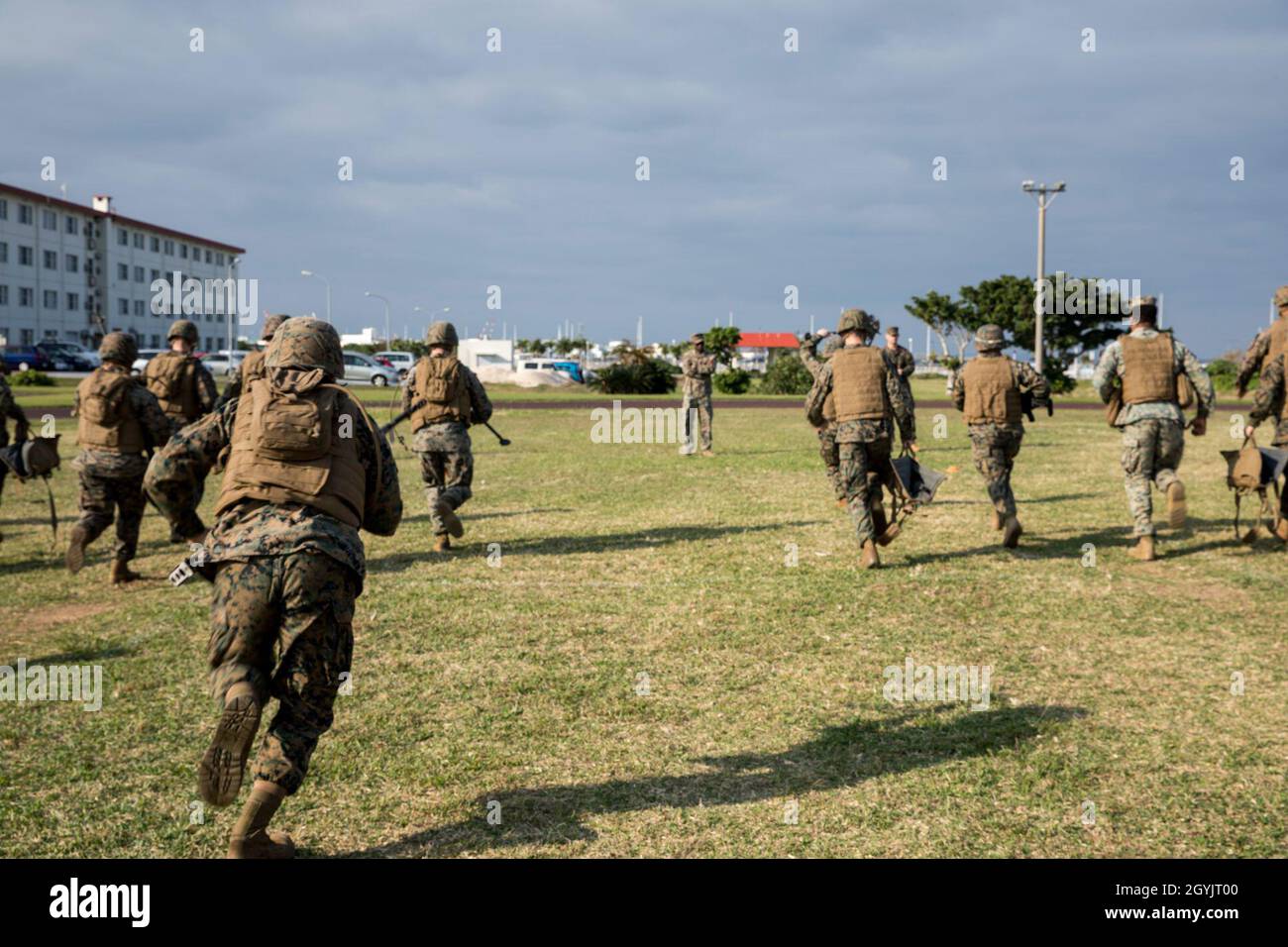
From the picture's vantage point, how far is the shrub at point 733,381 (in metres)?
49.6

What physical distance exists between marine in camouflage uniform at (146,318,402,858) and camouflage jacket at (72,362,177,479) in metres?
5.57

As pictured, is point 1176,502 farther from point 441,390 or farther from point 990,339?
point 441,390

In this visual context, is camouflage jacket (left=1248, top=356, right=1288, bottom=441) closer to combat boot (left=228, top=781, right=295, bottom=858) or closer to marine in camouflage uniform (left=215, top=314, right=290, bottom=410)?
marine in camouflage uniform (left=215, top=314, right=290, bottom=410)

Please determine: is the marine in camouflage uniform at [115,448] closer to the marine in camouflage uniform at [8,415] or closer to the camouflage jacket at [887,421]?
the marine in camouflage uniform at [8,415]

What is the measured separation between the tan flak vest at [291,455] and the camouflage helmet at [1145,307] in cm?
832

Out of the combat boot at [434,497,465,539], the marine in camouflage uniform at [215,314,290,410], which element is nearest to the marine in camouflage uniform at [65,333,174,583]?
the marine in camouflage uniform at [215,314,290,410]

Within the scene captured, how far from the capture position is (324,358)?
165 inches

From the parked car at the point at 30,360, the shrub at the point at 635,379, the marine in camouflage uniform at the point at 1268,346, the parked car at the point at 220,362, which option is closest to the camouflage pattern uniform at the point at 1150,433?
the marine in camouflage uniform at the point at 1268,346

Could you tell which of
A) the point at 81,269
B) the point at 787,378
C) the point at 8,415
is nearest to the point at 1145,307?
the point at 8,415

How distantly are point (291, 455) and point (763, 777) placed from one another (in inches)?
98.8

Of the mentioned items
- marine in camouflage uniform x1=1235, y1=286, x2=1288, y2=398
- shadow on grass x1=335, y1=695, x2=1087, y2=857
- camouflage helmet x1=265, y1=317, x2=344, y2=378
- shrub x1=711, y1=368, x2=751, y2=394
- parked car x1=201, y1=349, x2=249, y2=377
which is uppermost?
parked car x1=201, y1=349, x2=249, y2=377

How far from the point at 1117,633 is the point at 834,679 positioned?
7.57 feet

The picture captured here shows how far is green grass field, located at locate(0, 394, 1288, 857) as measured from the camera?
4.32m
